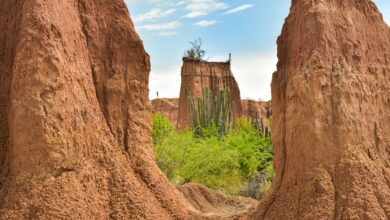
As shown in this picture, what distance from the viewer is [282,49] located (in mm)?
10789

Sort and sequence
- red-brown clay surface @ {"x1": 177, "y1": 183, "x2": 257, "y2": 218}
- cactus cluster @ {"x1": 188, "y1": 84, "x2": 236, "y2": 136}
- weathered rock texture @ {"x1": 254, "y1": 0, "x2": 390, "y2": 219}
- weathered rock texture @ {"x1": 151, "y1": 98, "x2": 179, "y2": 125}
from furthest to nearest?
weathered rock texture @ {"x1": 151, "y1": 98, "x2": 179, "y2": 125} < cactus cluster @ {"x1": 188, "y1": 84, "x2": 236, "y2": 136} < red-brown clay surface @ {"x1": 177, "y1": 183, "x2": 257, "y2": 218} < weathered rock texture @ {"x1": 254, "y1": 0, "x2": 390, "y2": 219}

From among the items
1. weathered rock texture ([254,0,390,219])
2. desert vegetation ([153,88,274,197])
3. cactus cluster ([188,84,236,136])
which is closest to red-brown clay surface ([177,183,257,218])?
desert vegetation ([153,88,274,197])

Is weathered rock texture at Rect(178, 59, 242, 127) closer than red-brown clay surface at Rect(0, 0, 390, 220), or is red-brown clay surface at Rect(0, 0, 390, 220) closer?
red-brown clay surface at Rect(0, 0, 390, 220)

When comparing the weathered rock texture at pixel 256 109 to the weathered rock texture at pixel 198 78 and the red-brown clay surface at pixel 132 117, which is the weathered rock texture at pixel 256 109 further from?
the red-brown clay surface at pixel 132 117

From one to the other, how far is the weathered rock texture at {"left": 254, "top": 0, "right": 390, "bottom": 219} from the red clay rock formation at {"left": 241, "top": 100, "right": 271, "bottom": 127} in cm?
4451

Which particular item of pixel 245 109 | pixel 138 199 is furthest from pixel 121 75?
pixel 245 109

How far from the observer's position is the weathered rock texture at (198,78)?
44875 mm

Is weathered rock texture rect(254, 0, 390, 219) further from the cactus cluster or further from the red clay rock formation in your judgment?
the red clay rock formation

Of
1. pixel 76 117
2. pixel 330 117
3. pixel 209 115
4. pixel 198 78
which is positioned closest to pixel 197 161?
pixel 209 115

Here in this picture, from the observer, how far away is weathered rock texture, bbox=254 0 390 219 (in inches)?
364

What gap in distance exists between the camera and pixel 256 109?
185ft

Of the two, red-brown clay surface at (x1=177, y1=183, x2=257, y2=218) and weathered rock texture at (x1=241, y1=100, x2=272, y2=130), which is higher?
weathered rock texture at (x1=241, y1=100, x2=272, y2=130)

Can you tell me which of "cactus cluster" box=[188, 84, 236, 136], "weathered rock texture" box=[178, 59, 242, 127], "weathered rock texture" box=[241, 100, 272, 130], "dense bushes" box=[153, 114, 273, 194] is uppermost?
"weathered rock texture" box=[178, 59, 242, 127]

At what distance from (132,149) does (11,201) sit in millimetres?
2123
